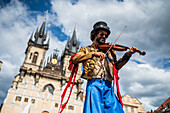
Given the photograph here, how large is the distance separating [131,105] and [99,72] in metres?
25.9

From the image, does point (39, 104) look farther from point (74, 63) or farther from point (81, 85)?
point (74, 63)

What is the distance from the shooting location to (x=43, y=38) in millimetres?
40000

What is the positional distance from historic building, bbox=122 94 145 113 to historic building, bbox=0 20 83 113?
8327 mm

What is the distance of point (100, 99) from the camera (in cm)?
213

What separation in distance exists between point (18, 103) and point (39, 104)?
274 centimetres

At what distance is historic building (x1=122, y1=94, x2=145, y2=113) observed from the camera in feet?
81.6

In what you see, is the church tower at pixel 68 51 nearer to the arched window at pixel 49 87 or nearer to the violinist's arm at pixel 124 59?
the arched window at pixel 49 87

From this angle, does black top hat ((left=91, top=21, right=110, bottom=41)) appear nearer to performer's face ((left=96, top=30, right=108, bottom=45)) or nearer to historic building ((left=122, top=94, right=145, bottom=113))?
performer's face ((left=96, top=30, right=108, bottom=45))

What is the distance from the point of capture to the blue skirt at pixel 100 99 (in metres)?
2.02

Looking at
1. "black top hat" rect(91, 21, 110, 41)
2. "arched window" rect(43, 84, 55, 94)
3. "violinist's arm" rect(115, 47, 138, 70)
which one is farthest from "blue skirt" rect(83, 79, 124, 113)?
"arched window" rect(43, 84, 55, 94)

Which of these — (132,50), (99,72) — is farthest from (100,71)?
(132,50)

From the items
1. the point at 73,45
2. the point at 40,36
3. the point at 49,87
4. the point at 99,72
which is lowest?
the point at 99,72

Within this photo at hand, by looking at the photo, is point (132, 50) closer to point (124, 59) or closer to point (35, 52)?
point (124, 59)

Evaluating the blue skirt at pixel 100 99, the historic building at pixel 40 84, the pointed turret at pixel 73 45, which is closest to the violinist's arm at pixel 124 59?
the blue skirt at pixel 100 99
